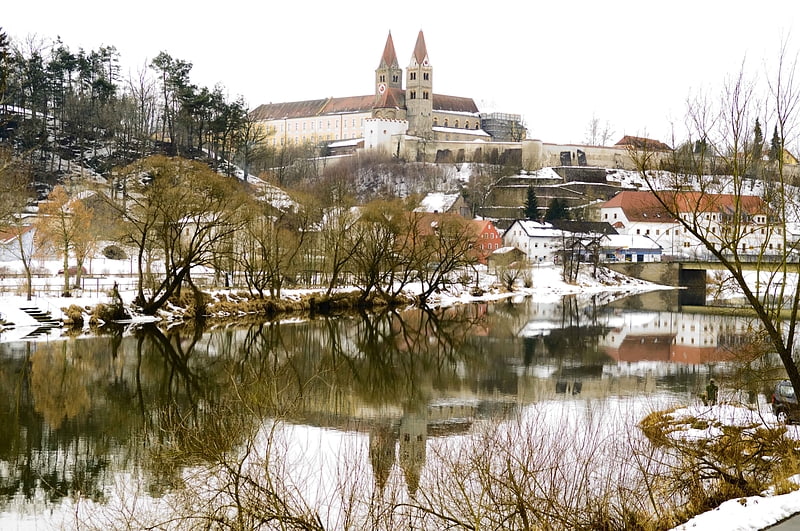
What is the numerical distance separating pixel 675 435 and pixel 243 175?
6744 centimetres

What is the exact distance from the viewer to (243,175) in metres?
78.1

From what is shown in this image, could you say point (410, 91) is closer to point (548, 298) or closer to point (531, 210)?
point (531, 210)

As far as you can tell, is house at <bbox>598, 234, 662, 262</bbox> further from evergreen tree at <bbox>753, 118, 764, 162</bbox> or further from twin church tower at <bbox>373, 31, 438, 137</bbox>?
evergreen tree at <bbox>753, 118, 764, 162</bbox>

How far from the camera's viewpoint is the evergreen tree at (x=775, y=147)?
1276cm

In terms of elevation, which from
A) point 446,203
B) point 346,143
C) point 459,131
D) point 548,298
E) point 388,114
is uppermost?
point 388,114

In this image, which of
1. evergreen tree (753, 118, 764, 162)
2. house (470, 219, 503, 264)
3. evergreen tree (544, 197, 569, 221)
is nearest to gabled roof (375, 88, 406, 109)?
evergreen tree (544, 197, 569, 221)

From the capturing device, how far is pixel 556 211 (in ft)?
284

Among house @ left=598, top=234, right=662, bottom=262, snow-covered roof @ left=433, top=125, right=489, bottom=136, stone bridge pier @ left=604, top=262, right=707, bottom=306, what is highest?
snow-covered roof @ left=433, top=125, right=489, bottom=136

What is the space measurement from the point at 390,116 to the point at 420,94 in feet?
21.3

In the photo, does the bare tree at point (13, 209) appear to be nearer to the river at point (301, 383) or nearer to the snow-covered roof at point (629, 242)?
the river at point (301, 383)

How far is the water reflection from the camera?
11891 millimetres

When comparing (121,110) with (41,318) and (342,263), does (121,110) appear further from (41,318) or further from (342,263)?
(41,318)

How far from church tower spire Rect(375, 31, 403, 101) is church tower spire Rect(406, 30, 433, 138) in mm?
2835

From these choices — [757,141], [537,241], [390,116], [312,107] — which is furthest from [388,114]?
[757,141]
